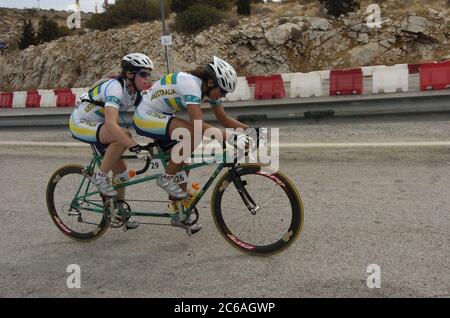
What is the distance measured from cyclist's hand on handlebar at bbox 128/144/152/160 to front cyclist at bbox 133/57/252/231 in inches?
6.6

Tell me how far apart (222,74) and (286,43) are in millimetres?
23494

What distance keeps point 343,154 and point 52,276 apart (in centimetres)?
464

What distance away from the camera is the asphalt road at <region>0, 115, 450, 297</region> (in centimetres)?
333

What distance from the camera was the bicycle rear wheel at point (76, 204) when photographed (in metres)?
4.42

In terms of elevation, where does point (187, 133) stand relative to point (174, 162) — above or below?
above

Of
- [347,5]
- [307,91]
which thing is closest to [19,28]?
[347,5]

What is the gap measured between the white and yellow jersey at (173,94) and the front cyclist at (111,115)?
186 mm

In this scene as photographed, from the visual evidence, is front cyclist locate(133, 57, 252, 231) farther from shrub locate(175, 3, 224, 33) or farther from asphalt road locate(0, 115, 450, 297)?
shrub locate(175, 3, 224, 33)

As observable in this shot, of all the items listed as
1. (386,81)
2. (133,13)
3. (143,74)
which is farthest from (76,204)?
(133,13)

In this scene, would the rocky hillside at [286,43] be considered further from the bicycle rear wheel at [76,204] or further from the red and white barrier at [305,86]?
the bicycle rear wheel at [76,204]

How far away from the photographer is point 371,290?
3.15 meters

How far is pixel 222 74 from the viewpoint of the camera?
365 centimetres

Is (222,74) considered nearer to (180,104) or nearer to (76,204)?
(180,104)
